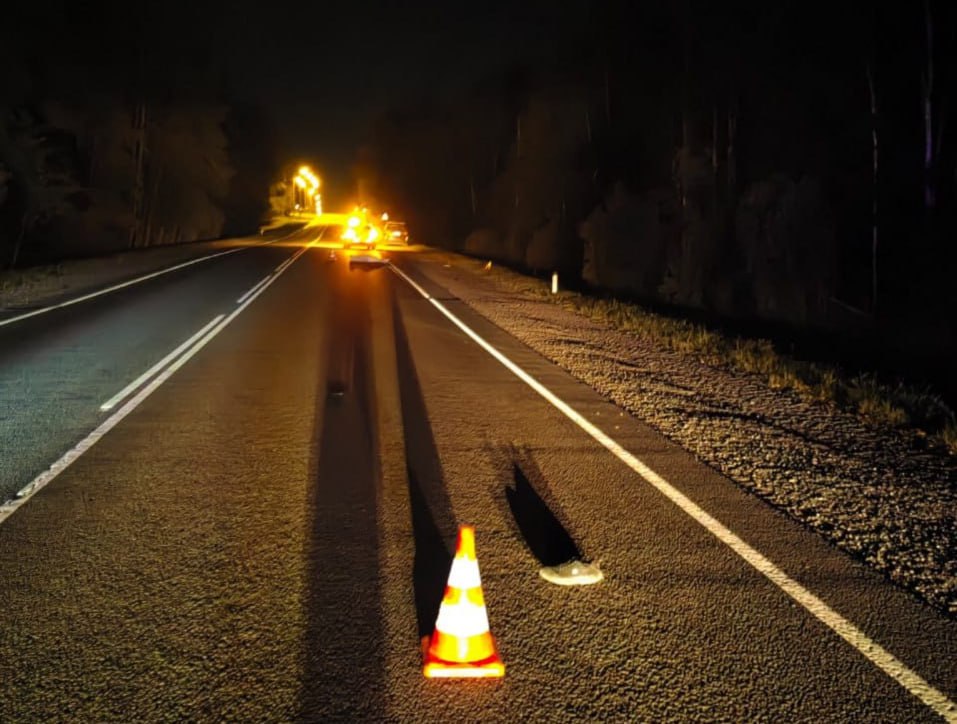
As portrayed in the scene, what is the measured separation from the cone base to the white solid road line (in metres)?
1.75

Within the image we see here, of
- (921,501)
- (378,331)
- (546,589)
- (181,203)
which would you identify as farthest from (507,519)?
(181,203)

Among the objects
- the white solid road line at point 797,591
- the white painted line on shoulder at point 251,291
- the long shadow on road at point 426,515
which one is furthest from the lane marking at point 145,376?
the white painted line on shoulder at point 251,291

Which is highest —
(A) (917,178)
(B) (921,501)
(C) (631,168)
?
(C) (631,168)

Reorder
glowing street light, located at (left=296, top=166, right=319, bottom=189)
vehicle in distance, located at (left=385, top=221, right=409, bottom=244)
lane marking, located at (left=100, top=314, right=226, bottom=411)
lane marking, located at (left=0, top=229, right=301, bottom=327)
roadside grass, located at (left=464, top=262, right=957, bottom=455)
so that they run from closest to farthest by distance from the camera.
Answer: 1. lane marking, located at (left=100, top=314, right=226, bottom=411)
2. roadside grass, located at (left=464, top=262, right=957, bottom=455)
3. lane marking, located at (left=0, top=229, right=301, bottom=327)
4. vehicle in distance, located at (left=385, top=221, right=409, bottom=244)
5. glowing street light, located at (left=296, top=166, right=319, bottom=189)

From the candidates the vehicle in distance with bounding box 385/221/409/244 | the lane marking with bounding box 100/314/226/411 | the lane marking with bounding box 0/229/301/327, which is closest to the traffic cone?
the lane marking with bounding box 100/314/226/411

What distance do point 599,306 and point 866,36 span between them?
46.8 feet

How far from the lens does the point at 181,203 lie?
199 ft

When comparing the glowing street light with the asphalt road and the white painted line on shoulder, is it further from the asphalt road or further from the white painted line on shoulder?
the asphalt road

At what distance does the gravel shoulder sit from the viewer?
496 cm

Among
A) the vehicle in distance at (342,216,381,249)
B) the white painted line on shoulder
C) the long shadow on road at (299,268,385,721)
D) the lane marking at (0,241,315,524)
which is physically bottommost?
the long shadow on road at (299,268,385,721)

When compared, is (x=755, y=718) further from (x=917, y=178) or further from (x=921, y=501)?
(x=917, y=178)

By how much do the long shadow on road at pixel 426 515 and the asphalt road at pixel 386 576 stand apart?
0.02 metres

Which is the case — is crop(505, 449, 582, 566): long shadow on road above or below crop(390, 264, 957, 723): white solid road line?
above

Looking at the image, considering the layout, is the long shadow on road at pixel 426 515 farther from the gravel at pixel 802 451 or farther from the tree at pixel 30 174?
the tree at pixel 30 174
